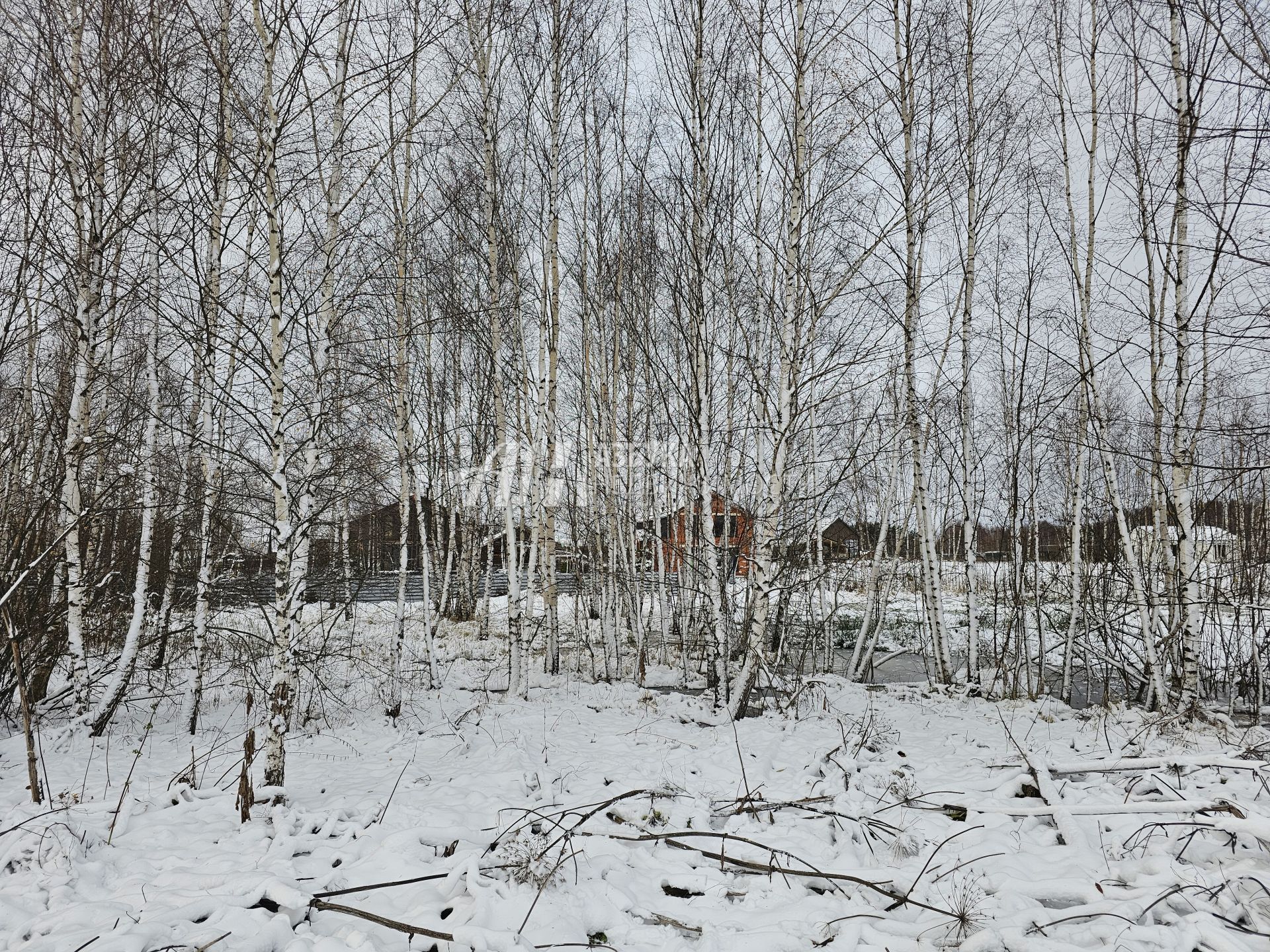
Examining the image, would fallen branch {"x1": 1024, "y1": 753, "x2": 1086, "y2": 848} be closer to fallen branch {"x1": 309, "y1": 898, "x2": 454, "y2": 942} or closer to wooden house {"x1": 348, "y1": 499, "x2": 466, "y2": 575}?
fallen branch {"x1": 309, "y1": 898, "x2": 454, "y2": 942}

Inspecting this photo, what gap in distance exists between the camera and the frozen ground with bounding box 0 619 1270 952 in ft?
8.42

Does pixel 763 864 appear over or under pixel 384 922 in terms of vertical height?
under

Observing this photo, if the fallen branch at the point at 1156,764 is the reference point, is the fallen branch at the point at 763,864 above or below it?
below

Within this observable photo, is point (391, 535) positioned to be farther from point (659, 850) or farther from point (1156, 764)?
point (1156, 764)

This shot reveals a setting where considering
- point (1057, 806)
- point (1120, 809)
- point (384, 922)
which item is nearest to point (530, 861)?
point (384, 922)

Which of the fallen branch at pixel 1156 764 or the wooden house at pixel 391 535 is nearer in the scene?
the fallen branch at pixel 1156 764

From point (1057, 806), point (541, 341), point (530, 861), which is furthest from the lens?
point (541, 341)

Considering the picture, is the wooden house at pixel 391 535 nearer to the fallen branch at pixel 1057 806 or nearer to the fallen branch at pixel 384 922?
the fallen branch at pixel 384 922

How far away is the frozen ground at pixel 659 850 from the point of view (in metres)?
2.57

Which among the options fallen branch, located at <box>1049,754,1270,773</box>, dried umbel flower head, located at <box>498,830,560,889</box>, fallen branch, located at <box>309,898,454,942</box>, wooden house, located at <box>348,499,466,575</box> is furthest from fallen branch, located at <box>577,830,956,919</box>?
wooden house, located at <box>348,499,466,575</box>

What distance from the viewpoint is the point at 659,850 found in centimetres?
352

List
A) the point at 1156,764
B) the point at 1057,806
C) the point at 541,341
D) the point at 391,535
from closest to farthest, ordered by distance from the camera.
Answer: the point at 1057,806 → the point at 1156,764 → the point at 541,341 → the point at 391,535

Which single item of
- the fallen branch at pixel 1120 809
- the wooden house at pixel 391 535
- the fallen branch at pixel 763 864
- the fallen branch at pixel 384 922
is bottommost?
the fallen branch at pixel 763 864

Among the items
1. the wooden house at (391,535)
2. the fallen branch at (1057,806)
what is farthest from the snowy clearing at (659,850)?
the wooden house at (391,535)
